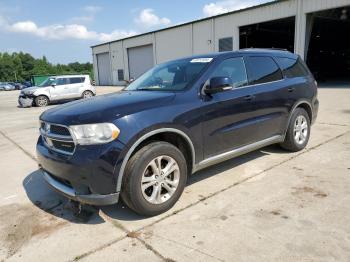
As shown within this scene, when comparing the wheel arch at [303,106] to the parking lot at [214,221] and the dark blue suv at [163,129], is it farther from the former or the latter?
the parking lot at [214,221]

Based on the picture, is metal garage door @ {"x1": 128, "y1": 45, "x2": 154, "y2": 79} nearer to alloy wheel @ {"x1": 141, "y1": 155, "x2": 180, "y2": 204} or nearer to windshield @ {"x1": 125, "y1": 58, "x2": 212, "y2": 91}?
windshield @ {"x1": 125, "y1": 58, "x2": 212, "y2": 91}

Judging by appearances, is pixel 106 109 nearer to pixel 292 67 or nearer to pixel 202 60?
pixel 202 60

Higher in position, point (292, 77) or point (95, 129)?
point (292, 77)

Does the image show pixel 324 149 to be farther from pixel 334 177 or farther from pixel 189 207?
pixel 189 207

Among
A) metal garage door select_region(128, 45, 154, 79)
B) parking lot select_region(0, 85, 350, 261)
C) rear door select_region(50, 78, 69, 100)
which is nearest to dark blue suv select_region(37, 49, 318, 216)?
parking lot select_region(0, 85, 350, 261)

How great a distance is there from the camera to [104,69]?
43.5 m

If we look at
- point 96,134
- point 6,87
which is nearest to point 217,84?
point 96,134

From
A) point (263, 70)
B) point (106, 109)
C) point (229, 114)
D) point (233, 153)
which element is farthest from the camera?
point (263, 70)

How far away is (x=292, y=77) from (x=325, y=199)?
237cm

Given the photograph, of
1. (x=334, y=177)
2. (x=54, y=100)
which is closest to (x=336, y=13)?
(x=54, y=100)

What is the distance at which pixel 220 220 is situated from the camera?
127 inches

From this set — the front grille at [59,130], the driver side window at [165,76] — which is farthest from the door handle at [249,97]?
the front grille at [59,130]

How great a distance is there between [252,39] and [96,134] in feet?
98.0

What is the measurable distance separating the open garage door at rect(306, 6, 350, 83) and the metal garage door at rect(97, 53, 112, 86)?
2494 cm
